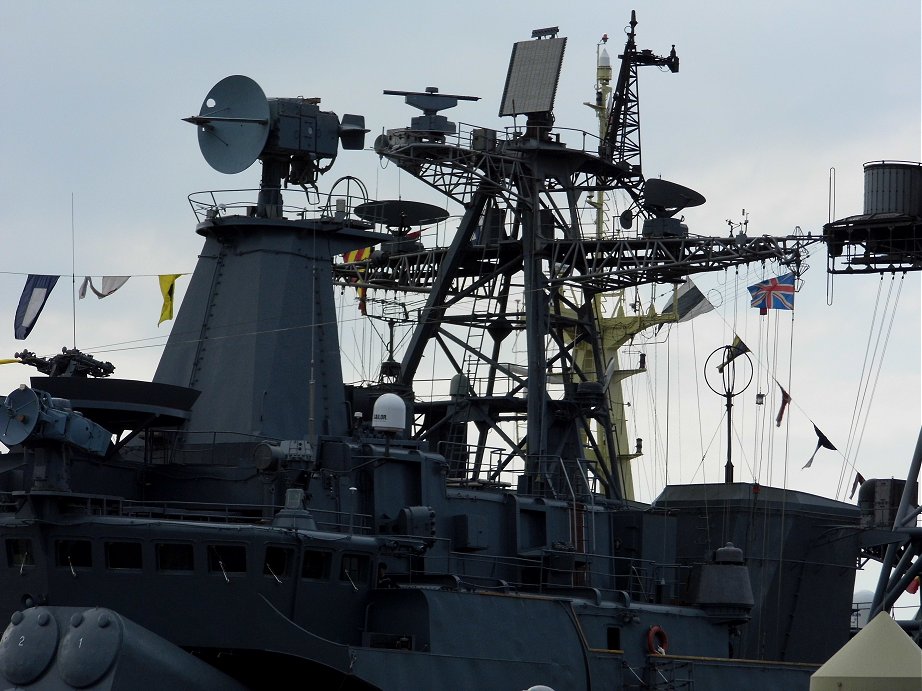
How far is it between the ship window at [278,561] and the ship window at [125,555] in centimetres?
199

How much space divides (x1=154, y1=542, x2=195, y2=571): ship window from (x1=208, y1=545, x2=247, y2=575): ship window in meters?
0.32

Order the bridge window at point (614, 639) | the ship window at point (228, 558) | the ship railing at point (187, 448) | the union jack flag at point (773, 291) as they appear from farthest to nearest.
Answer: the union jack flag at point (773, 291)
the bridge window at point (614, 639)
the ship railing at point (187, 448)
the ship window at point (228, 558)

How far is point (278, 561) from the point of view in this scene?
26.4m

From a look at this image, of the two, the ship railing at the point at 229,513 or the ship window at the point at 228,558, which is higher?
the ship railing at the point at 229,513

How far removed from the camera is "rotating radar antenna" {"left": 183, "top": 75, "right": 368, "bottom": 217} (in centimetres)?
3142

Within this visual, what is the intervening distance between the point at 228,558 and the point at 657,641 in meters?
10.5

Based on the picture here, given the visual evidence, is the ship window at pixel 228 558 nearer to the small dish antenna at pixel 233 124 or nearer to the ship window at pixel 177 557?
the ship window at pixel 177 557

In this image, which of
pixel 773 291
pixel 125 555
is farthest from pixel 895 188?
pixel 125 555

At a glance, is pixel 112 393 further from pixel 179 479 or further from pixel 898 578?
pixel 898 578

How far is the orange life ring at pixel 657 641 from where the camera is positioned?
32.4 meters

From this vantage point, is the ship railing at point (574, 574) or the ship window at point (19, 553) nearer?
the ship window at point (19, 553)

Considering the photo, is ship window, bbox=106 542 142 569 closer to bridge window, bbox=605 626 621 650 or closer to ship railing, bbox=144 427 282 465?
ship railing, bbox=144 427 282 465

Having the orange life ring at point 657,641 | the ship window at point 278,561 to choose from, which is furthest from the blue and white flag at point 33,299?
the orange life ring at point 657,641

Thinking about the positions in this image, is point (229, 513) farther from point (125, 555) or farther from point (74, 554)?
point (74, 554)
